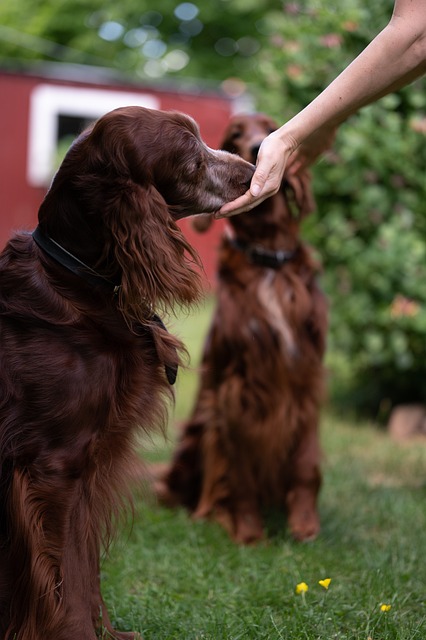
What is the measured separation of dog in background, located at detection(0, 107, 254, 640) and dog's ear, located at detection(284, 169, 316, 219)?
1231mm

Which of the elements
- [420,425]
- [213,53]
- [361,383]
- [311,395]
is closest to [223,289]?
[311,395]

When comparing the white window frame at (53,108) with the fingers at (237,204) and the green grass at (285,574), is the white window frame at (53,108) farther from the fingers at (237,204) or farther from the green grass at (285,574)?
the fingers at (237,204)

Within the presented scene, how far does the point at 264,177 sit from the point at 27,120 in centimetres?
1158

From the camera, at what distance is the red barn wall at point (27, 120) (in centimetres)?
1291

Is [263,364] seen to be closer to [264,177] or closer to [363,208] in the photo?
[264,177]

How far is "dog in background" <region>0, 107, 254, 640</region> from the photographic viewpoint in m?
2.05

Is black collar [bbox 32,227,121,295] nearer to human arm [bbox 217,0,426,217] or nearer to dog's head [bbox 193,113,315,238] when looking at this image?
human arm [bbox 217,0,426,217]

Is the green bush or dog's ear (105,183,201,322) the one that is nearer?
dog's ear (105,183,201,322)

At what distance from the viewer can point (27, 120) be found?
1317 cm

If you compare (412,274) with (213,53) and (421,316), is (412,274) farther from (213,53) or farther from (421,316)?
(213,53)

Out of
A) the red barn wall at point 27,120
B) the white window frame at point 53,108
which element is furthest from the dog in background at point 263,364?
the white window frame at point 53,108

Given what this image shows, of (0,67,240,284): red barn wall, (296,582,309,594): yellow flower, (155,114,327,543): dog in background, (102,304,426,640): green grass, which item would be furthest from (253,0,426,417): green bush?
(0,67,240,284): red barn wall

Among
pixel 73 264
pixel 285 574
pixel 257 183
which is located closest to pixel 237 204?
pixel 257 183

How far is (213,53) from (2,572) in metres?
19.9
